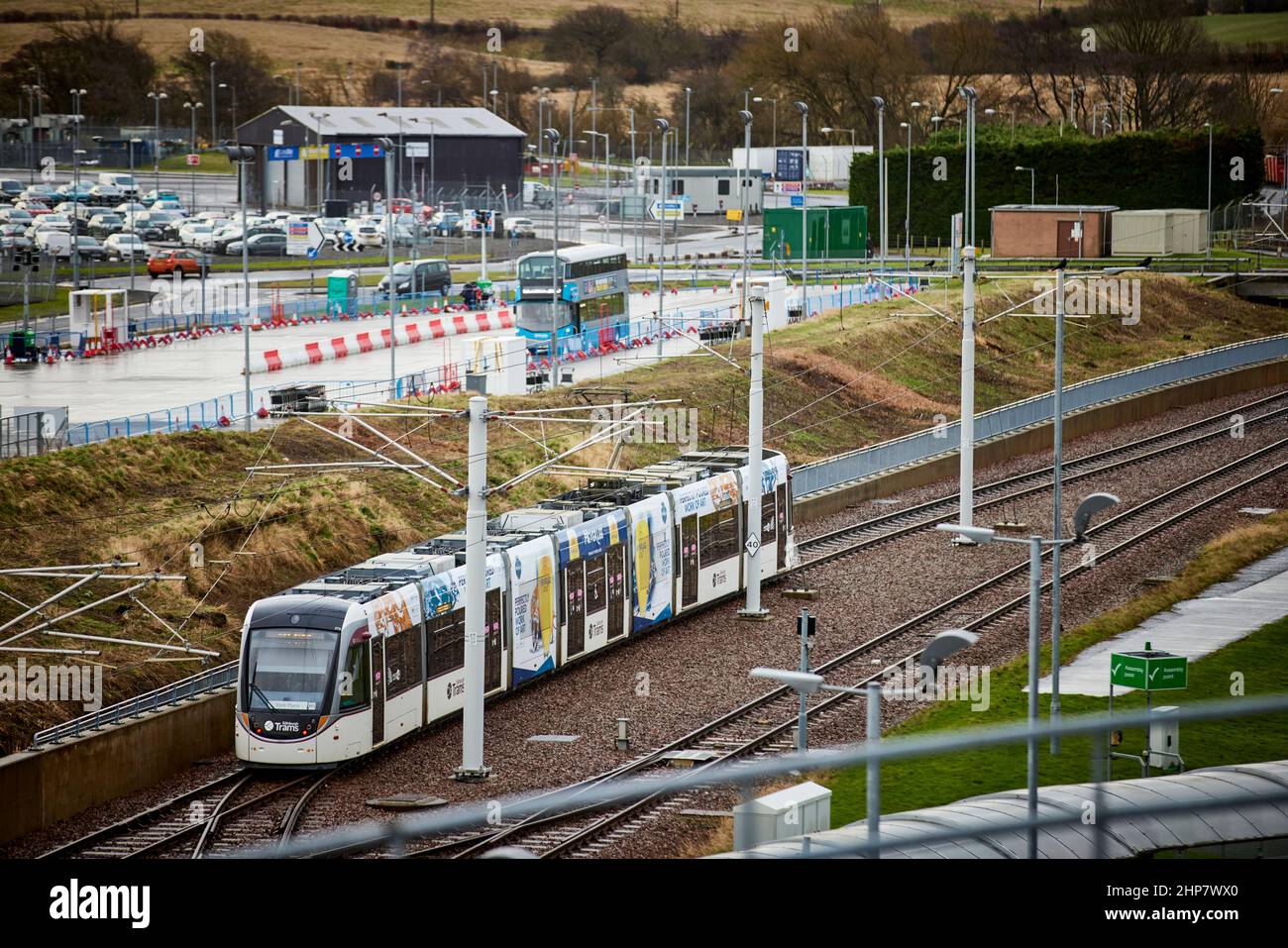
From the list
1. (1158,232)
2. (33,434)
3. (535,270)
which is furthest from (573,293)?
(1158,232)

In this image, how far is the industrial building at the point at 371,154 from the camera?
100 metres

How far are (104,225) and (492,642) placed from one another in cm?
7118

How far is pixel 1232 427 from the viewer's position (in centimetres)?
5619

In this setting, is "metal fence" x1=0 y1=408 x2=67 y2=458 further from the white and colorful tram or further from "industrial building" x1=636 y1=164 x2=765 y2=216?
"industrial building" x1=636 y1=164 x2=765 y2=216

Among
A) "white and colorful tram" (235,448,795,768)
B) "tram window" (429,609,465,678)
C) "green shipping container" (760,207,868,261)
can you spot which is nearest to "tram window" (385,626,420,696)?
"white and colorful tram" (235,448,795,768)

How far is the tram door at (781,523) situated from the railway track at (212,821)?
14.2 meters

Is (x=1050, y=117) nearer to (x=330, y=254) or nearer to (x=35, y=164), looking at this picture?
(x=330, y=254)

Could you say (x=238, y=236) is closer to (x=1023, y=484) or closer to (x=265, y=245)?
(x=265, y=245)

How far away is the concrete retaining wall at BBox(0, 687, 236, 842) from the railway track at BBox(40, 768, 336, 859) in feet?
3.42

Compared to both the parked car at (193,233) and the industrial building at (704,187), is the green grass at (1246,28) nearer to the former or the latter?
the industrial building at (704,187)

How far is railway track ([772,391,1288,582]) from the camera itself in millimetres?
41219

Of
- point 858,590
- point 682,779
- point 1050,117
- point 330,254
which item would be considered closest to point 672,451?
point 858,590
